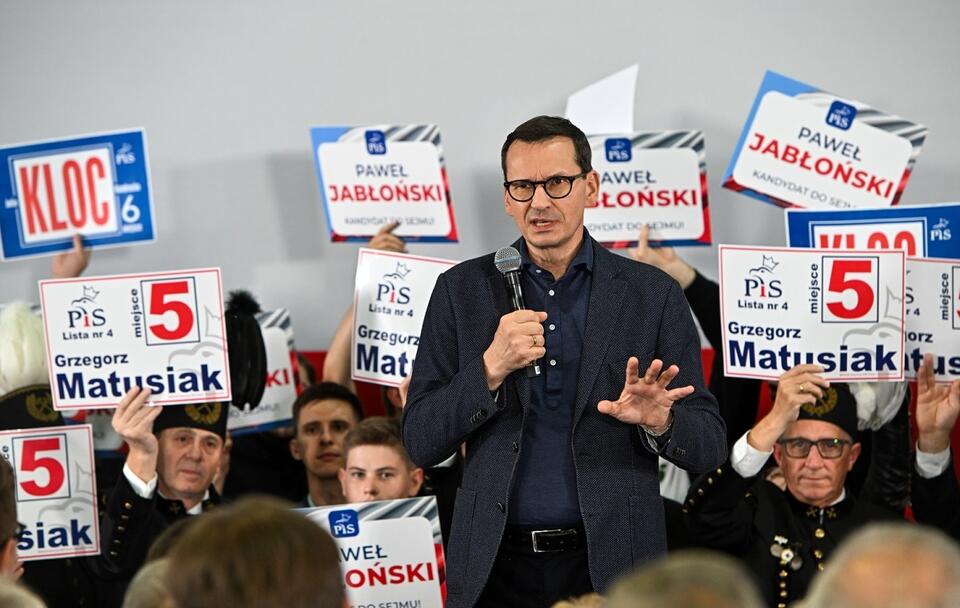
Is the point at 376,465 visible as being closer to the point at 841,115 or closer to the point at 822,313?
the point at 822,313

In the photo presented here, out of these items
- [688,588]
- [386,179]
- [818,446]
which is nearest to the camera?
[688,588]

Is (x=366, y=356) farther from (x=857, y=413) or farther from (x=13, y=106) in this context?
(x=13, y=106)

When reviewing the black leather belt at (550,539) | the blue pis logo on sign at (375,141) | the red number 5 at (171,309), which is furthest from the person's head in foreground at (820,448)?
the red number 5 at (171,309)

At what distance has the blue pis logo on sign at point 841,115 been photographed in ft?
15.9

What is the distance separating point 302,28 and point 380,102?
0.47m

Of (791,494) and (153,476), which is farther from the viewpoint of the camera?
(791,494)

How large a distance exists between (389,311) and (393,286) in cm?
8

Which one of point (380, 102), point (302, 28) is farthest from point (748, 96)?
point (302, 28)

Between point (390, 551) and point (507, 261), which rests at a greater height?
point (507, 261)

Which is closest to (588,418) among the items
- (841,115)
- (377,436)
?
(377,436)

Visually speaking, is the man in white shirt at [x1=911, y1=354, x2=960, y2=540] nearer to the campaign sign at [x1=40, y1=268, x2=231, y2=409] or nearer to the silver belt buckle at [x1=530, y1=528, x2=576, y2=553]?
the silver belt buckle at [x1=530, y1=528, x2=576, y2=553]

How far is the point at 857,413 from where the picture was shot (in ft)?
15.1

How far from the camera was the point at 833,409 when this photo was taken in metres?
4.52

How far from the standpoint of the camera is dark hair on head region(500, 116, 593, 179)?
313 centimetres
